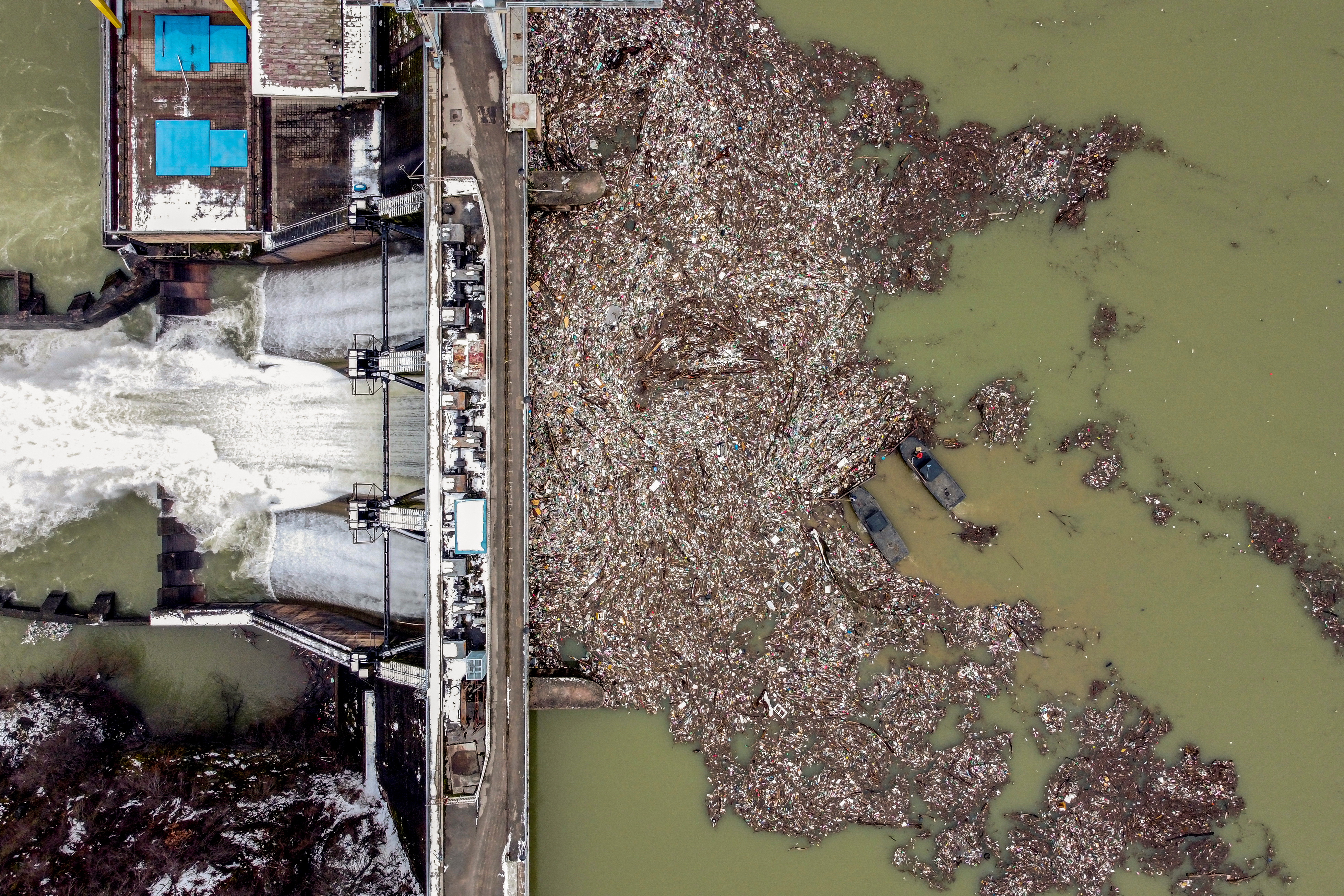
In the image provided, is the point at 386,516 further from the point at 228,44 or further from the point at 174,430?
the point at 228,44

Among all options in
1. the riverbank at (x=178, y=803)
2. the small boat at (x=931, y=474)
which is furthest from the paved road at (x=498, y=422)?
the small boat at (x=931, y=474)

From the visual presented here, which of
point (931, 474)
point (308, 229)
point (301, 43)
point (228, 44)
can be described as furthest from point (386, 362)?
point (931, 474)

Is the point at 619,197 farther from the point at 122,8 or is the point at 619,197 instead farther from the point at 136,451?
the point at 136,451

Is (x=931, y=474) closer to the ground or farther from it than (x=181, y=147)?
closer to the ground

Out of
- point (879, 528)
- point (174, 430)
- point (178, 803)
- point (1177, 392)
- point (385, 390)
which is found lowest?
point (178, 803)

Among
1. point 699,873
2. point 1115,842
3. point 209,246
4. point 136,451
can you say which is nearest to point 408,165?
point 209,246

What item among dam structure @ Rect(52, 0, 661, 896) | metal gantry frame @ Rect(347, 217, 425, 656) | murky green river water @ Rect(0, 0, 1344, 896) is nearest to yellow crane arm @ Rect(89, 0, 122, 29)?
dam structure @ Rect(52, 0, 661, 896)
